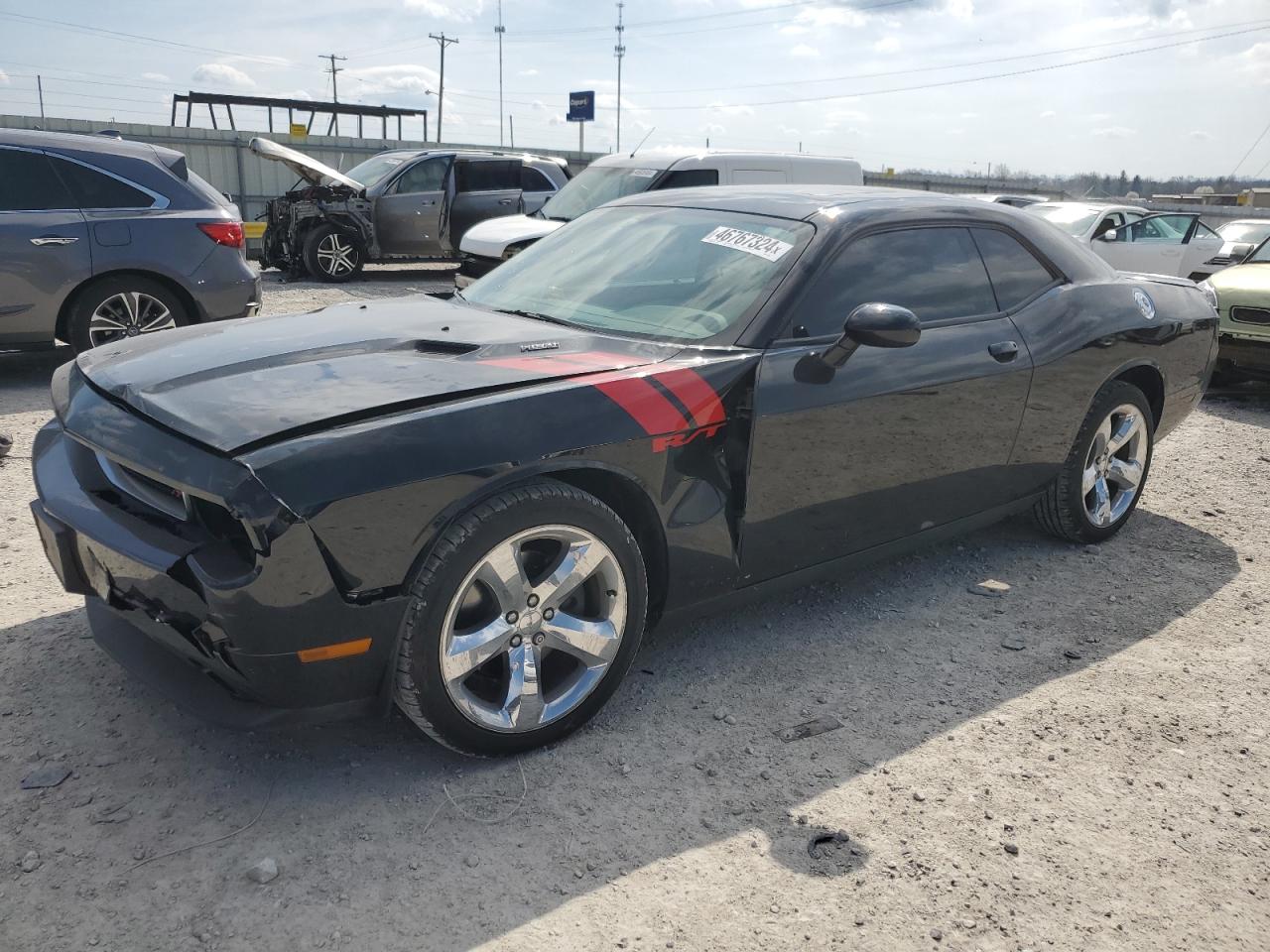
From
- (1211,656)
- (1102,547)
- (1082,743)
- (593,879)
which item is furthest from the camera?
(1102,547)

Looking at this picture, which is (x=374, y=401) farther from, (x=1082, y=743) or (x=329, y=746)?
(x=1082, y=743)

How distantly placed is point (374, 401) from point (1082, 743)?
2.30 meters

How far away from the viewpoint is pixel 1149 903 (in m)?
2.40

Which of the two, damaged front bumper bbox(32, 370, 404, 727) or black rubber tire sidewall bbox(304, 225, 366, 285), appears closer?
damaged front bumper bbox(32, 370, 404, 727)

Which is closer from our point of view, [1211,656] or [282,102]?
[1211,656]

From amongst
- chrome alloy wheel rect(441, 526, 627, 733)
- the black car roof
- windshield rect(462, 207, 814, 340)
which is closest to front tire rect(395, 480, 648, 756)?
chrome alloy wheel rect(441, 526, 627, 733)

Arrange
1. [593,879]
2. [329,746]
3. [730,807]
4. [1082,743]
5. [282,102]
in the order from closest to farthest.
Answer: [593,879], [730,807], [329,746], [1082,743], [282,102]

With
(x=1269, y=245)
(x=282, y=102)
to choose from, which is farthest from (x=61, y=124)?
(x=1269, y=245)

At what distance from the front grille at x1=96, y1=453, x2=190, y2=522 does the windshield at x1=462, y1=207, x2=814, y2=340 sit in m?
1.40

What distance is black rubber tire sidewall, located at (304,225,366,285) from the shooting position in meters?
13.3

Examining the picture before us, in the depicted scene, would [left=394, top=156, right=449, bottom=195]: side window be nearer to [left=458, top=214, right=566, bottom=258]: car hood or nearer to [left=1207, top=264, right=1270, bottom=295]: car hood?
[left=458, top=214, right=566, bottom=258]: car hood

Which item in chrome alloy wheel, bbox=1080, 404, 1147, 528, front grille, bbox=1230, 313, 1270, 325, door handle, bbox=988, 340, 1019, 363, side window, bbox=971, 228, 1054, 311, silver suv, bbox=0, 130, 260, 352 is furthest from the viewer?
front grille, bbox=1230, 313, 1270, 325

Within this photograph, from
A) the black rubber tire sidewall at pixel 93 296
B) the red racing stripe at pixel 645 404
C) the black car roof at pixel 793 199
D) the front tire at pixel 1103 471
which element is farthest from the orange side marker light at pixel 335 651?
the black rubber tire sidewall at pixel 93 296

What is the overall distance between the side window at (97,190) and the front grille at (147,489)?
4808 mm
